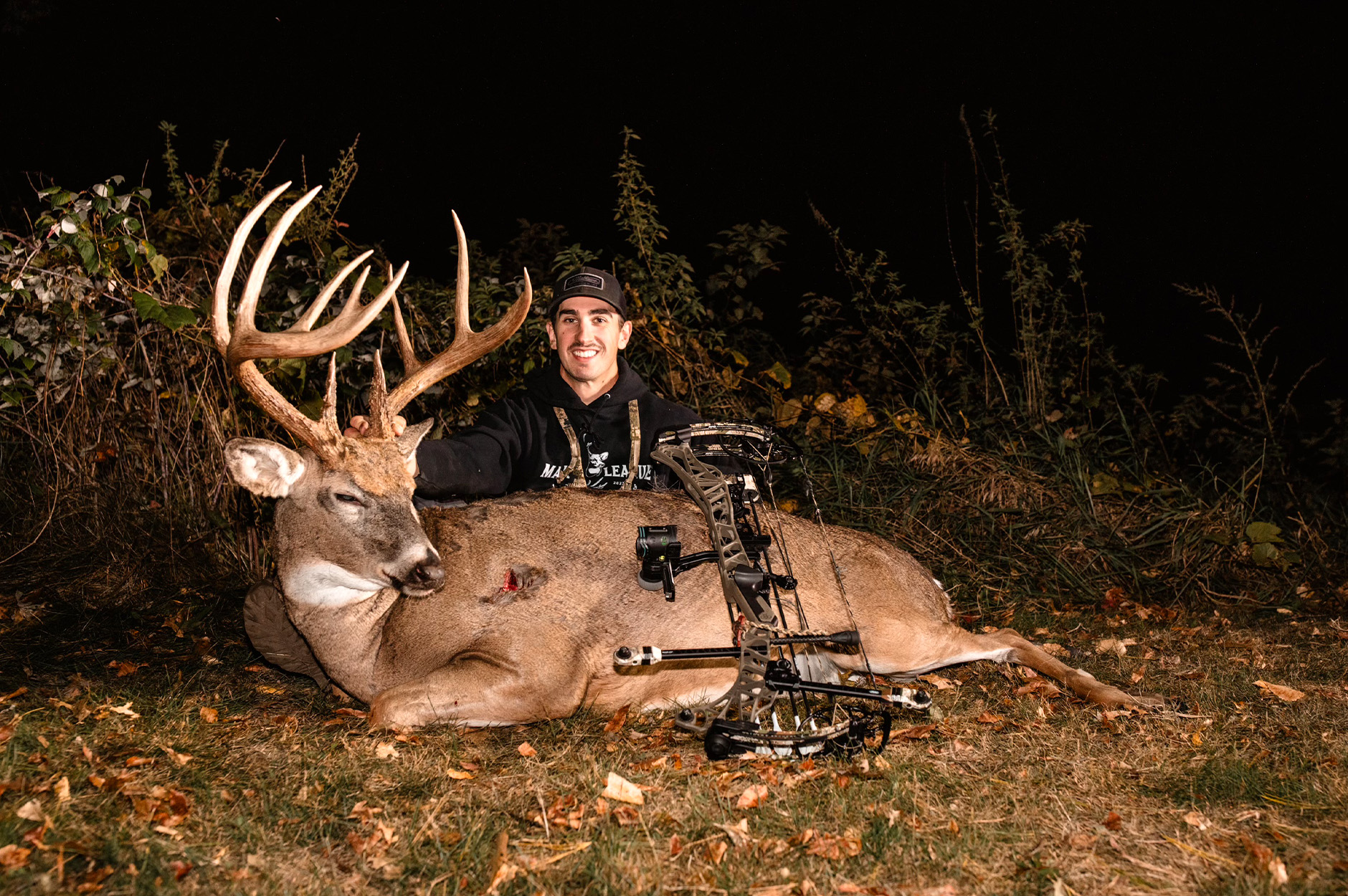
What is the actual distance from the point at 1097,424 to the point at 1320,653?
11.4 ft

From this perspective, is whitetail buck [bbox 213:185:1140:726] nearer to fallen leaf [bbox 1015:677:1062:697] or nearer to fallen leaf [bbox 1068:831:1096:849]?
fallen leaf [bbox 1015:677:1062:697]

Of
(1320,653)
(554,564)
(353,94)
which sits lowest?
(1320,653)

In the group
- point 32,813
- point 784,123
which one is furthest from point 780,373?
point 784,123

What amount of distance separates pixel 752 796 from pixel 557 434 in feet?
7.95

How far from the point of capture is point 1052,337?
7.54 meters

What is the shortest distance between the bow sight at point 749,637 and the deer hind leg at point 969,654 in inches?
6.8

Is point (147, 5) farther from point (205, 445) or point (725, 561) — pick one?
point (725, 561)

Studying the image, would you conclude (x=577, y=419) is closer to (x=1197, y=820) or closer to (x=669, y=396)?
(x=669, y=396)

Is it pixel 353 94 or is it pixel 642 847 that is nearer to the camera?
pixel 642 847

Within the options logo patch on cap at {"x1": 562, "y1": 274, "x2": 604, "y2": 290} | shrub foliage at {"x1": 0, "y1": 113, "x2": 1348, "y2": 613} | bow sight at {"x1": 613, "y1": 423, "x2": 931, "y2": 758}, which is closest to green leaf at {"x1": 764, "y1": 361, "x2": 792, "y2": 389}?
shrub foliage at {"x1": 0, "y1": 113, "x2": 1348, "y2": 613}

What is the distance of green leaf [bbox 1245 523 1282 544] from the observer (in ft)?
20.9

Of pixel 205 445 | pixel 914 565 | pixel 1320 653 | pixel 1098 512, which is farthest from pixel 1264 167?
pixel 205 445

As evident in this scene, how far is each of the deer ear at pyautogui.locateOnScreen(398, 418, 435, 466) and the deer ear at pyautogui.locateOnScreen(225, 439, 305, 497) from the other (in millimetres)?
389

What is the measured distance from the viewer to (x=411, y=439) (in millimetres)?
4211
